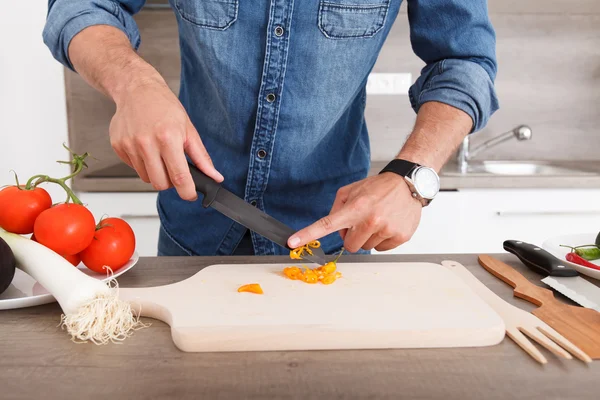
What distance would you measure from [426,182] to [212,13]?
49 cm

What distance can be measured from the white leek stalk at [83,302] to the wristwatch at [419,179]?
0.45 metres

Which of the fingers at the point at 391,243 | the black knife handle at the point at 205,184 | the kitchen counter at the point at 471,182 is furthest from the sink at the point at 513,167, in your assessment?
the black knife handle at the point at 205,184

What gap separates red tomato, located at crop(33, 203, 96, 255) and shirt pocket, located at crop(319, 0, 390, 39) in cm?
54

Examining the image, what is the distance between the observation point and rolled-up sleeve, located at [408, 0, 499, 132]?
988mm

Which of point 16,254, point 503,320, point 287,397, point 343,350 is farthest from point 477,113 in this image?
point 16,254

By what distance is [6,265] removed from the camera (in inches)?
29.6

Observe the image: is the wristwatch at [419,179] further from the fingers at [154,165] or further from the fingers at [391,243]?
the fingers at [154,165]

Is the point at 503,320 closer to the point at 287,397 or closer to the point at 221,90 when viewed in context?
the point at 287,397

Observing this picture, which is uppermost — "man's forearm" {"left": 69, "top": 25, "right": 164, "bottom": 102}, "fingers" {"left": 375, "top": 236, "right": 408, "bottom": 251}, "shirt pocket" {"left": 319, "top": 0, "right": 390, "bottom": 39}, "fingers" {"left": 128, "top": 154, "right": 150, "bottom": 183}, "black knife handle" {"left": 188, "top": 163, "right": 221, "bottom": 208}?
"shirt pocket" {"left": 319, "top": 0, "right": 390, "bottom": 39}

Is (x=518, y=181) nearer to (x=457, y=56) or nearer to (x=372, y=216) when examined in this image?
(x=457, y=56)

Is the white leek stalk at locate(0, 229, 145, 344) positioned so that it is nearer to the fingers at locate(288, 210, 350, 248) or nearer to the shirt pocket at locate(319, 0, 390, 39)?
the fingers at locate(288, 210, 350, 248)

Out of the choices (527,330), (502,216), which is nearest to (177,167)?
(527,330)

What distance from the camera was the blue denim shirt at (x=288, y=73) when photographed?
40.0 inches

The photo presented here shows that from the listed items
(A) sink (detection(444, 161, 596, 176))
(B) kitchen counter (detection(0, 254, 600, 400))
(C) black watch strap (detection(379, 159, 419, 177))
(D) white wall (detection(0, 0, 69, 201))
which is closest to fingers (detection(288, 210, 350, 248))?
(C) black watch strap (detection(379, 159, 419, 177))
